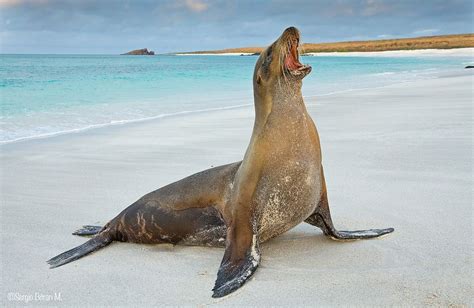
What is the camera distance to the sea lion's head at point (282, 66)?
3.69 m

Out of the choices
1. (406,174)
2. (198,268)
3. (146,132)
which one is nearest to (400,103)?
(146,132)

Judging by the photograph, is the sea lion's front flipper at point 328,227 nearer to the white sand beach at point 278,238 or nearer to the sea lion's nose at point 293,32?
the white sand beach at point 278,238

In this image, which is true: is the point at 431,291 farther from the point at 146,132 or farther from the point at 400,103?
the point at 400,103

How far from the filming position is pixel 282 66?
3.77 m

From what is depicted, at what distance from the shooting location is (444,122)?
29.2 feet

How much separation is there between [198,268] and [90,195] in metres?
2.43

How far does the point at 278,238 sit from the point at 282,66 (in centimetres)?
130

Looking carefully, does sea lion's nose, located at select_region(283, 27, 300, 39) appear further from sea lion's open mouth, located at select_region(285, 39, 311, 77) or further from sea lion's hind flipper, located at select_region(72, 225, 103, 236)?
sea lion's hind flipper, located at select_region(72, 225, 103, 236)

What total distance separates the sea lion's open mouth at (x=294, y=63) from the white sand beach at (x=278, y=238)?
1.24 meters

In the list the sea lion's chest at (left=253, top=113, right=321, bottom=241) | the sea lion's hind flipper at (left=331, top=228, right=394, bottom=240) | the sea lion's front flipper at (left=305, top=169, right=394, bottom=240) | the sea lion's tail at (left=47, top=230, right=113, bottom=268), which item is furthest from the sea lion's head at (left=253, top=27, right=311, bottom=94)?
the sea lion's tail at (left=47, top=230, right=113, bottom=268)

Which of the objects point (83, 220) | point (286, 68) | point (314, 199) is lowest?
point (83, 220)

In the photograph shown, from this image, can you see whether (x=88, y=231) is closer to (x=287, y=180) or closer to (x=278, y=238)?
(x=278, y=238)

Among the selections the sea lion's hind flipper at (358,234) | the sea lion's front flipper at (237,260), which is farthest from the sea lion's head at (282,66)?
the sea lion's hind flipper at (358,234)

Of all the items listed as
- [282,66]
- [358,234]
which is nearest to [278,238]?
[358,234]
